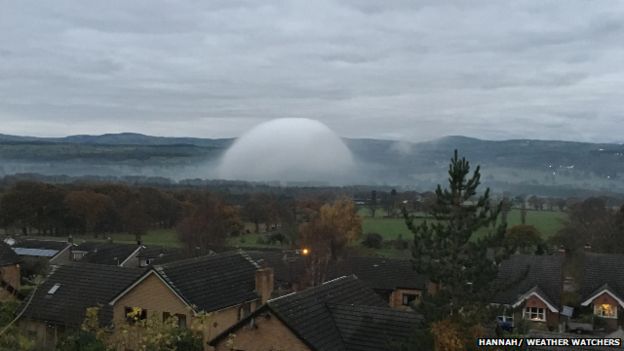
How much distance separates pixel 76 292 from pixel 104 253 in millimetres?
39345

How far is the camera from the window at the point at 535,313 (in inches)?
1623

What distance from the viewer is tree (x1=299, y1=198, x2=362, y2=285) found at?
170 ft

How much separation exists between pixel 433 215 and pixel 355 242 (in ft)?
224

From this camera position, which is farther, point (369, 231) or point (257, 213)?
point (257, 213)

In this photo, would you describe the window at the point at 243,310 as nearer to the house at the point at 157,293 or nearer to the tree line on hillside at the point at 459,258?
the house at the point at 157,293

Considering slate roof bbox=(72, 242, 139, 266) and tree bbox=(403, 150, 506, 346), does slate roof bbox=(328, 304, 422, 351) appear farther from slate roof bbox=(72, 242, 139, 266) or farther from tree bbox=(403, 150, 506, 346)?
slate roof bbox=(72, 242, 139, 266)

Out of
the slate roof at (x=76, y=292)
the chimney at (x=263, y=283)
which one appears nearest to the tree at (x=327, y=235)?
the chimney at (x=263, y=283)

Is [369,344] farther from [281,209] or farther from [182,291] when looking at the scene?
[281,209]

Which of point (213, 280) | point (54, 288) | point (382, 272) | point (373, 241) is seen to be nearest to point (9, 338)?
point (213, 280)

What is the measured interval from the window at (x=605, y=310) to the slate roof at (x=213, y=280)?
25.9m

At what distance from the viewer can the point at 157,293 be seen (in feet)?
90.8

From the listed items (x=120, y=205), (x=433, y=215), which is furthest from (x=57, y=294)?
(x=120, y=205)

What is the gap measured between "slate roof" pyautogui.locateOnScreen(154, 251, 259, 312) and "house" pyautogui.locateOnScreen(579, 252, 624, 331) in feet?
82.7

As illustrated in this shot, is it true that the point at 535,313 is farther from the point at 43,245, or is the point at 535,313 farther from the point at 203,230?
the point at 43,245
